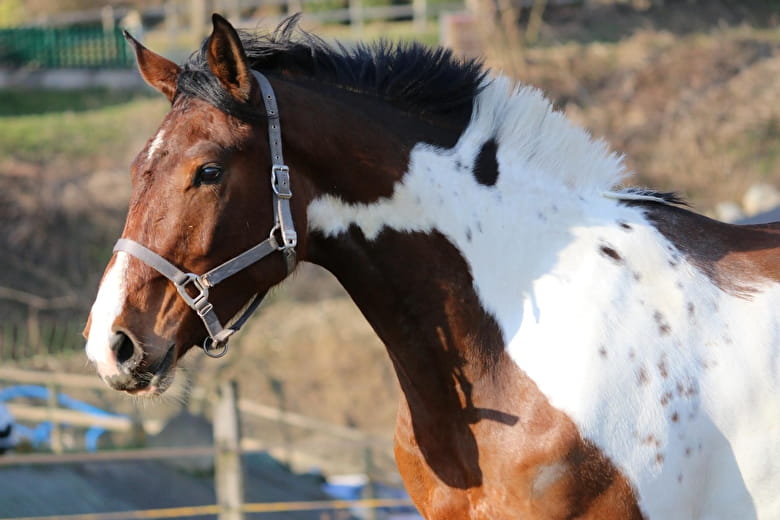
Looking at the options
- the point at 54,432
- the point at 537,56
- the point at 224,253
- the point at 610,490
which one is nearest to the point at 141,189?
the point at 224,253

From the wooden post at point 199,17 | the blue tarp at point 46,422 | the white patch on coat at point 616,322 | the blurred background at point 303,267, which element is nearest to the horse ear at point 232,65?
the white patch on coat at point 616,322

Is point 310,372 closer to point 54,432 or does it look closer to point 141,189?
point 54,432

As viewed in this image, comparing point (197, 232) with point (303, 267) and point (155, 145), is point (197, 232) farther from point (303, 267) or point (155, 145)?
point (303, 267)

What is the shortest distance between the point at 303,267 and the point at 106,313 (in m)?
11.7

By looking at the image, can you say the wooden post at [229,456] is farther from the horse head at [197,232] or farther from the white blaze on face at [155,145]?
the white blaze on face at [155,145]

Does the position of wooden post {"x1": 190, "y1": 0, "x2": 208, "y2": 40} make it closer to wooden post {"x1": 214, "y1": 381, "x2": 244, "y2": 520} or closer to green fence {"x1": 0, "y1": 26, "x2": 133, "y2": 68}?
green fence {"x1": 0, "y1": 26, "x2": 133, "y2": 68}

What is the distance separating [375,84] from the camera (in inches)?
126

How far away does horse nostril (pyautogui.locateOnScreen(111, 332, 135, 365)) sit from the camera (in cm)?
271

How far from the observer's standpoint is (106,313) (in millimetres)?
2717

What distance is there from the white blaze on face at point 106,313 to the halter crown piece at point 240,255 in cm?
7

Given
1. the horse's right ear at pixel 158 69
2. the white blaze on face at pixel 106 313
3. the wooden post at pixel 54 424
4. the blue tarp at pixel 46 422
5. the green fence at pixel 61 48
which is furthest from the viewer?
the green fence at pixel 61 48

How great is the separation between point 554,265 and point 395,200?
55 centimetres

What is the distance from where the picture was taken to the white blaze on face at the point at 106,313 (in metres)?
2.70

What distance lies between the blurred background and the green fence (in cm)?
5
